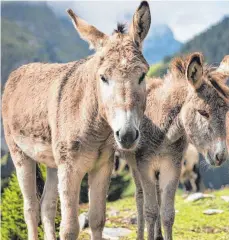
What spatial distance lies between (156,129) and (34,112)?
2.01 metres

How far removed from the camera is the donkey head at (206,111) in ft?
24.5

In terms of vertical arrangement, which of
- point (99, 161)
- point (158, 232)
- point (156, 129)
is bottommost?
point (158, 232)

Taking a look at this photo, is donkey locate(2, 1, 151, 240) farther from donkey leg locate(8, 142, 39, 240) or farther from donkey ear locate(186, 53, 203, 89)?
donkey ear locate(186, 53, 203, 89)

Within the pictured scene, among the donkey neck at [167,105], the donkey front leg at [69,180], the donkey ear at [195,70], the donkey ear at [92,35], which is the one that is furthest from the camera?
the donkey neck at [167,105]

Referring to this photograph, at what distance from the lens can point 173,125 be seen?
8.27 m

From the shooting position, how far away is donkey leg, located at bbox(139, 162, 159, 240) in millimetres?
8289

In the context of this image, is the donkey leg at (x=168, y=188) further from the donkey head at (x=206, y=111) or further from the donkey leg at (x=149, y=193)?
the donkey head at (x=206, y=111)

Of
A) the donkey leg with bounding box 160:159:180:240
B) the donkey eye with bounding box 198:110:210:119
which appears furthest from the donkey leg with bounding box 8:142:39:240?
the donkey eye with bounding box 198:110:210:119

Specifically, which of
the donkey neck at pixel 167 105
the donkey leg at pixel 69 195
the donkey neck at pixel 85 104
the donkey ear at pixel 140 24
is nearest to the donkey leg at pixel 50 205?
the donkey leg at pixel 69 195

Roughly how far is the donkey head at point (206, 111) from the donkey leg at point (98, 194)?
1.48 metres

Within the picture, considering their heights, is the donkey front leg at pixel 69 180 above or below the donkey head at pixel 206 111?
below

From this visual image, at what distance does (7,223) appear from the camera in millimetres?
12508

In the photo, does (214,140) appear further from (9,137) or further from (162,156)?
(9,137)

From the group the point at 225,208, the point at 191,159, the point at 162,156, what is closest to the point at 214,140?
the point at 162,156
